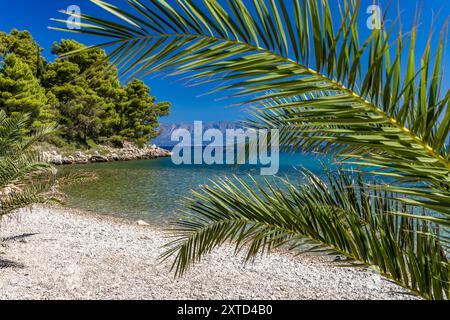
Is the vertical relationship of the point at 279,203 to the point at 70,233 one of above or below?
above

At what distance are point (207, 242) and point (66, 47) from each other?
117ft

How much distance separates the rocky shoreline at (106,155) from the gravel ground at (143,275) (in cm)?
2008

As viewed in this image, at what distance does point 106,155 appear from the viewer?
33.3 meters

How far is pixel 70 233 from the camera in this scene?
7.63 metres

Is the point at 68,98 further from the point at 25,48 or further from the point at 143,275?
the point at 143,275

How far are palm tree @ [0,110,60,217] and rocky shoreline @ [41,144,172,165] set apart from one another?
813 inches

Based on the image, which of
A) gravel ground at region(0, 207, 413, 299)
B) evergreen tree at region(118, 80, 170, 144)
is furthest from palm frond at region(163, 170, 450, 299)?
evergreen tree at region(118, 80, 170, 144)

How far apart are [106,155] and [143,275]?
101 feet

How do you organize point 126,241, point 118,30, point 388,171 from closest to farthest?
point 118,30, point 388,171, point 126,241

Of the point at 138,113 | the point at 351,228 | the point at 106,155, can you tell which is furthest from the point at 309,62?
the point at 138,113

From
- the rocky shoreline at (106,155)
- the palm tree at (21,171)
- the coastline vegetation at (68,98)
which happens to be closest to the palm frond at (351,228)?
the palm tree at (21,171)

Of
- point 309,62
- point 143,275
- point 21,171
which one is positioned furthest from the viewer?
point 143,275

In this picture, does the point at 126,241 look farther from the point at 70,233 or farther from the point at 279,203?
the point at 279,203
